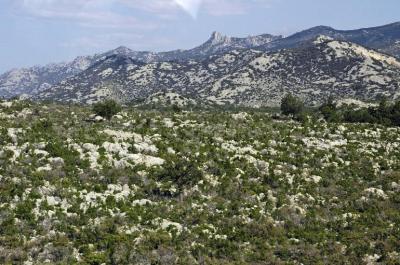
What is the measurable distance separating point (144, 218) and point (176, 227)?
7.84ft

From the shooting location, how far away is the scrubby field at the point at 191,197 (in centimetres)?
3016

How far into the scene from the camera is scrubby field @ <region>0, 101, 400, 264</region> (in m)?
30.2

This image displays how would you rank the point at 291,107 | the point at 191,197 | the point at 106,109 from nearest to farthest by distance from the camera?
the point at 191,197, the point at 106,109, the point at 291,107

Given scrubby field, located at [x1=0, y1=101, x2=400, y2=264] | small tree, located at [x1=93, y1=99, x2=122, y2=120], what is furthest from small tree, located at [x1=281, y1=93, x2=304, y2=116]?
small tree, located at [x1=93, y1=99, x2=122, y2=120]

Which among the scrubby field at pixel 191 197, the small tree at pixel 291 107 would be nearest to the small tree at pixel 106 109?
the scrubby field at pixel 191 197

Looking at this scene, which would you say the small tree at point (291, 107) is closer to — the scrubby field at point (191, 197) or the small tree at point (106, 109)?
the scrubby field at point (191, 197)

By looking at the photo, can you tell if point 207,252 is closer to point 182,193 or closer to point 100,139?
point 182,193

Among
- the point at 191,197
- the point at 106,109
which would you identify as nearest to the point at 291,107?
the point at 106,109

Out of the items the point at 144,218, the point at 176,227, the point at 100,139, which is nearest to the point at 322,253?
the point at 176,227

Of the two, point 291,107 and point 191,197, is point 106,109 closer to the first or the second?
point 191,197

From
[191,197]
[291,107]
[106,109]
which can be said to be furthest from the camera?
[291,107]

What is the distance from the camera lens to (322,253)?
3117 cm

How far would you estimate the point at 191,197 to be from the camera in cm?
3750

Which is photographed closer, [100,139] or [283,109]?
[100,139]
